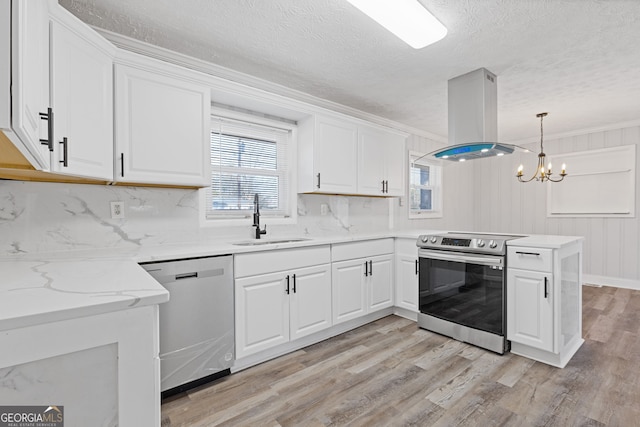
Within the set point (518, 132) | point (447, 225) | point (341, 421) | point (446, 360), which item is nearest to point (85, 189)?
point (341, 421)

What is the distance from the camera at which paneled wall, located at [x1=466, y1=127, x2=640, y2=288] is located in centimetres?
447

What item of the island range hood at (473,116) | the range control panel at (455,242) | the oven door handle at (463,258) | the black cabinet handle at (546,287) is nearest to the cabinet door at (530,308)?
the black cabinet handle at (546,287)

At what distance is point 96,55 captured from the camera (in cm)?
178

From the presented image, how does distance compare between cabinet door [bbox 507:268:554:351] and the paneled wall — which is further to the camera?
the paneled wall

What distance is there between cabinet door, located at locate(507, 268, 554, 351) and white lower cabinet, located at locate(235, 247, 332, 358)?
1.51m

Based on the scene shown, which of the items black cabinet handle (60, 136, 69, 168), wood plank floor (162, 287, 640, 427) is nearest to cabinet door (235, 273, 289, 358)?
wood plank floor (162, 287, 640, 427)

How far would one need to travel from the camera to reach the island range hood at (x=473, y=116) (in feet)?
8.95

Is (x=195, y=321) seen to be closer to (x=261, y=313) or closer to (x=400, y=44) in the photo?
(x=261, y=313)

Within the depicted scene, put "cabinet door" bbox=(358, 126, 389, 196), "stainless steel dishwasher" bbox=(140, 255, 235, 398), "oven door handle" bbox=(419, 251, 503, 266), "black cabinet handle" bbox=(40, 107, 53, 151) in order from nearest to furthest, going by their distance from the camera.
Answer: "black cabinet handle" bbox=(40, 107, 53, 151), "stainless steel dishwasher" bbox=(140, 255, 235, 398), "oven door handle" bbox=(419, 251, 503, 266), "cabinet door" bbox=(358, 126, 389, 196)

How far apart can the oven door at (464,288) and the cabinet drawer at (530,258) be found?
85 millimetres

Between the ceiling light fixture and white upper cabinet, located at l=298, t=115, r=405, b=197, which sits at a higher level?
the ceiling light fixture

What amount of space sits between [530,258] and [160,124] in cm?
292

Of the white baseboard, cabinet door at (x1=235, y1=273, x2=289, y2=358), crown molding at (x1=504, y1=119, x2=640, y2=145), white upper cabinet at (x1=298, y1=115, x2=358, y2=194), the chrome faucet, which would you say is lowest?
the white baseboard

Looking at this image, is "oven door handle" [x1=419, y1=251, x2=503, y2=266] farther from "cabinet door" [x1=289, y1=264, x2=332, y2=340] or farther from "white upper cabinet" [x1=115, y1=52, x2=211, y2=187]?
"white upper cabinet" [x1=115, y1=52, x2=211, y2=187]
